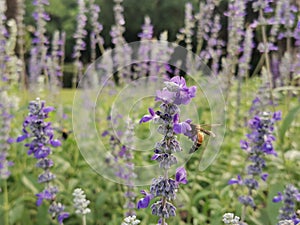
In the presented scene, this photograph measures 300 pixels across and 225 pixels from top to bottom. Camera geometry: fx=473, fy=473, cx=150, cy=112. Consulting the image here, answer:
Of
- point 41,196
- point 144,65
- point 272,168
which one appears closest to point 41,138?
point 41,196

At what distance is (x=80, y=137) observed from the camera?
220 inches

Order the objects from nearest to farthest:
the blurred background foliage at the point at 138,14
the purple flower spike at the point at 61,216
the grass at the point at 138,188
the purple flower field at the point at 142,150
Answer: the purple flower spike at the point at 61,216 → the purple flower field at the point at 142,150 → the grass at the point at 138,188 → the blurred background foliage at the point at 138,14

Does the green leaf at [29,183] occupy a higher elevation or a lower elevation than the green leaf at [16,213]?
higher

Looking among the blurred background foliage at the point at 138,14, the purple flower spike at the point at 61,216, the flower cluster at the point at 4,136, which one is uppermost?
the blurred background foliage at the point at 138,14

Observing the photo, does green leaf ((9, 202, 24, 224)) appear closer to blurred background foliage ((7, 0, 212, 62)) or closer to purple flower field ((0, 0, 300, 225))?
purple flower field ((0, 0, 300, 225))

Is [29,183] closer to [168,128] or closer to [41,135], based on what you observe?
[41,135]

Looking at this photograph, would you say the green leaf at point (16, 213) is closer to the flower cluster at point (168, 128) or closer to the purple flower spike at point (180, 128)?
the flower cluster at point (168, 128)

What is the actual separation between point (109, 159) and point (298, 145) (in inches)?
91.0

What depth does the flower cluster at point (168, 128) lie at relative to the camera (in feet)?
5.94

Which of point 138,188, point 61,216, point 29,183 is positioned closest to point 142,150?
point 61,216

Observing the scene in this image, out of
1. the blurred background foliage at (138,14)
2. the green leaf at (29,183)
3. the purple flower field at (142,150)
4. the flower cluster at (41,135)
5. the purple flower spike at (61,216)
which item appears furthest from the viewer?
the blurred background foliage at (138,14)

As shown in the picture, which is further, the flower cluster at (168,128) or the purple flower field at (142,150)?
the purple flower field at (142,150)

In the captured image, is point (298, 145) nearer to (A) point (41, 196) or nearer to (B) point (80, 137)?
(B) point (80, 137)

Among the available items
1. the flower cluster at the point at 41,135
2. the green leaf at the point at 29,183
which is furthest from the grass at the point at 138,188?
the flower cluster at the point at 41,135
